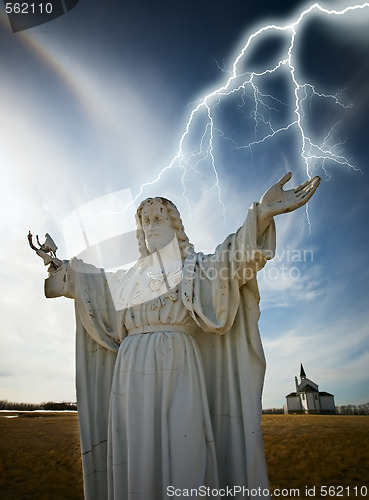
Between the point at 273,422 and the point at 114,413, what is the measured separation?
7.85 meters

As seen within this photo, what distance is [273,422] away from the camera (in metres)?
10.5

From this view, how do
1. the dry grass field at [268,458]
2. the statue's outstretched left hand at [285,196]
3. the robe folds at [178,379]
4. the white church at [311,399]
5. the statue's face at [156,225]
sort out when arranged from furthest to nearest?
the white church at [311,399]
the dry grass field at [268,458]
the statue's face at [156,225]
the statue's outstretched left hand at [285,196]
the robe folds at [178,379]

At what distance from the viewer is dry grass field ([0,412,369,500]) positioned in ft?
23.9

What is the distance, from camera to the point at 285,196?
3.92 metres

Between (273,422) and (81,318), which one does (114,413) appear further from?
(273,422)

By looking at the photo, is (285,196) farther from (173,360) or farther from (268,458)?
(268,458)

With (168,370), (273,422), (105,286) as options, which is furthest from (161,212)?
(273,422)

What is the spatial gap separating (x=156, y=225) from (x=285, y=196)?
5.90 feet

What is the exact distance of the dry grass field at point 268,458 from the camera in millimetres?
7285

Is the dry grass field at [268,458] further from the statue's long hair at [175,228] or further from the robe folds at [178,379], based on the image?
the statue's long hair at [175,228]

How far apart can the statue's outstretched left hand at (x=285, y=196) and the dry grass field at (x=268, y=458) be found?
6392 mm

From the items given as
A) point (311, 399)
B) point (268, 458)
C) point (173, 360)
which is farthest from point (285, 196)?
point (311, 399)

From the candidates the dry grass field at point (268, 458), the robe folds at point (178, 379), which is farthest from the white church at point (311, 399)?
the robe folds at point (178, 379)

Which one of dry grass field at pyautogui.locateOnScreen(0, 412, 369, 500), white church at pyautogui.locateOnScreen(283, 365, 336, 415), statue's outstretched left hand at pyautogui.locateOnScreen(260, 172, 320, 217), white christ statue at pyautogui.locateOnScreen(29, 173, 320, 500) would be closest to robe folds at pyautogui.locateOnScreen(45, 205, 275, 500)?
white christ statue at pyautogui.locateOnScreen(29, 173, 320, 500)
